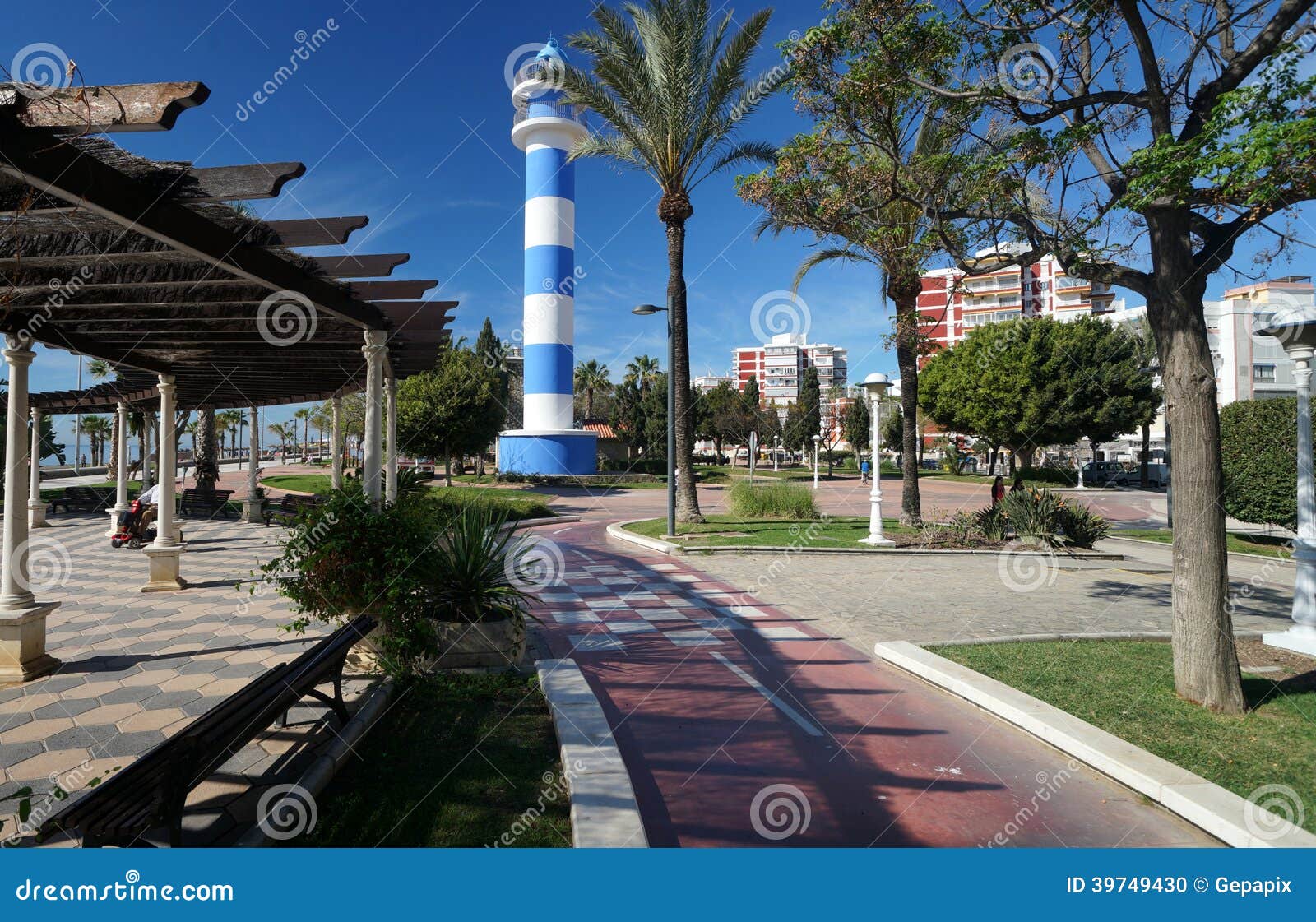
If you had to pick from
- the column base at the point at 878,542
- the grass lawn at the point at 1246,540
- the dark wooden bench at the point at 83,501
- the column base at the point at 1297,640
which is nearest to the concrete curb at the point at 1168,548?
the grass lawn at the point at 1246,540

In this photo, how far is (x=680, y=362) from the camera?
1664 cm

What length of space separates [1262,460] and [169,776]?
21.9 metres

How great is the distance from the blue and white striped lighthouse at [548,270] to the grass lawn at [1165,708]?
31.5m

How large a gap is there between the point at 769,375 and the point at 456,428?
11393 cm

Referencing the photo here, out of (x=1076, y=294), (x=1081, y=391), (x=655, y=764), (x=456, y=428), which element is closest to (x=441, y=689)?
(x=655, y=764)

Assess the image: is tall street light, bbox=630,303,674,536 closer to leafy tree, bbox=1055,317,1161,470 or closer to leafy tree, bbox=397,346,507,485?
leafy tree, bbox=397,346,507,485

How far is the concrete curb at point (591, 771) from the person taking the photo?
328 centimetres

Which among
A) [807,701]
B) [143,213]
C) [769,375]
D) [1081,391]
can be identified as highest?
→ [769,375]

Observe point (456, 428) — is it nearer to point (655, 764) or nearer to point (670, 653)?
point (670, 653)

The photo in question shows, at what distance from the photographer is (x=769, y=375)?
141750mm

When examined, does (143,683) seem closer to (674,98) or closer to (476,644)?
(476,644)

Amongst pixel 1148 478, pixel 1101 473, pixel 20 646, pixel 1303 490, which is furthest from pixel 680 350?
pixel 1148 478

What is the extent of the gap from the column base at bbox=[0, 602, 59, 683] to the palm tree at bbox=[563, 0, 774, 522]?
1212 cm

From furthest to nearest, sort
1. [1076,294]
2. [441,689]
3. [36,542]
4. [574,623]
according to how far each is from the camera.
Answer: [1076,294] → [36,542] → [574,623] → [441,689]
